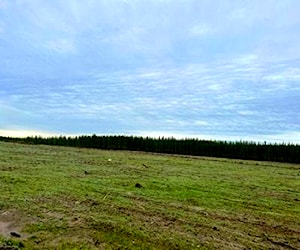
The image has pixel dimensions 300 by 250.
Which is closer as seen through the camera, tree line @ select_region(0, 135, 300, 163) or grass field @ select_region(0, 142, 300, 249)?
grass field @ select_region(0, 142, 300, 249)

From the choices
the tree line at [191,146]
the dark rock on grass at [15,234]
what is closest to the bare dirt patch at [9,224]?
the dark rock on grass at [15,234]

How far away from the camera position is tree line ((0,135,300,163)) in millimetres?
20594

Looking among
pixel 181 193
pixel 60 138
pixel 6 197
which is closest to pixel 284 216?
pixel 181 193

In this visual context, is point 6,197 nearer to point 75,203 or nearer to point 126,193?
point 75,203

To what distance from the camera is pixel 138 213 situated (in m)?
4.82

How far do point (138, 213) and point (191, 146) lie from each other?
17161 mm

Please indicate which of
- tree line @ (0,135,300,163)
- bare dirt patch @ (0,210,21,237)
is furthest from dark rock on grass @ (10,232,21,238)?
tree line @ (0,135,300,163)

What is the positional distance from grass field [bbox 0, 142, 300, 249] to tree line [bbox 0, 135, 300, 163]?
13.7 meters

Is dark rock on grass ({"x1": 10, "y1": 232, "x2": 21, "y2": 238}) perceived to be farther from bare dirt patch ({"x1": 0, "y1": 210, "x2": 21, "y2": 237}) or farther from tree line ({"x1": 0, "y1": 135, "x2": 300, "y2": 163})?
tree line ({"x1": 0, "y1": 135, "x2": 300, "y2": 163})

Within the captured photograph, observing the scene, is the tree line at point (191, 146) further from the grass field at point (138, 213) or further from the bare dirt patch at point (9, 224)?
the bare dirt patch at point (9, 224)

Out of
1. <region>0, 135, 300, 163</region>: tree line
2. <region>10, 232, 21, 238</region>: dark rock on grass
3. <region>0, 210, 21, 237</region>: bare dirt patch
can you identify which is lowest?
<region>10, 232, 21, 238</region>: dark rock on grass

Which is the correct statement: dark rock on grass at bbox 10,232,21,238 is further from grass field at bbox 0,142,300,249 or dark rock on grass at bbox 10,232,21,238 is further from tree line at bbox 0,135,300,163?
tree line at bbox 0,135,300,163

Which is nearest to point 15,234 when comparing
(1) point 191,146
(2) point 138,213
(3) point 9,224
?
(3) point 9,224

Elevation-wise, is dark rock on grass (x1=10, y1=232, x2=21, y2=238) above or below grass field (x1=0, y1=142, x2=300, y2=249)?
below
